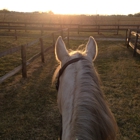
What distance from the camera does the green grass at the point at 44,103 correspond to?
3144 mm

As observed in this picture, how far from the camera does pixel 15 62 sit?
724 centimetres

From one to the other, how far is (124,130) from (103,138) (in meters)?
2.61

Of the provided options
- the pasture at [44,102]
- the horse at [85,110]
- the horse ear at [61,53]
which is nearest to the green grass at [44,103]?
the pasture at [44,102]

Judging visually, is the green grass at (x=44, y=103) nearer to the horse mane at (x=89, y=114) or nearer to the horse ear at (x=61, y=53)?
the horse ear at (x=61, y=53)

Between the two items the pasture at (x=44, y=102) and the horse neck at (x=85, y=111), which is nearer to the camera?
the horse neck at (x=85, y=111)

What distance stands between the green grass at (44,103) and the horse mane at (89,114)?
7.60 ft

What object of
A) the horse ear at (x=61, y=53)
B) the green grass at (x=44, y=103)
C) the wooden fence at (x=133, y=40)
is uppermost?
the horse ear at (x=61, y=53)

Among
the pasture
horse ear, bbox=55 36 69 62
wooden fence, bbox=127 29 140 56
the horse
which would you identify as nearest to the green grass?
the pasture

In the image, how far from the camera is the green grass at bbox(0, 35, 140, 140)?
3.14 m

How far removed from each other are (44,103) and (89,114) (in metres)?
3.37

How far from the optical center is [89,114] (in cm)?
81

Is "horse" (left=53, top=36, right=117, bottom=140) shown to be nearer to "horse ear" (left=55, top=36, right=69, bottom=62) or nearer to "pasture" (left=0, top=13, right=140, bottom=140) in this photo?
"horse ear" (left=55, top=36, right=69, bottom=62)

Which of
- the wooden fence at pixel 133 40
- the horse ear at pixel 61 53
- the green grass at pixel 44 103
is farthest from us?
the wooden fence at pixel 133 40

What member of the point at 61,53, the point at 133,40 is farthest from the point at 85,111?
the point at 133,40
